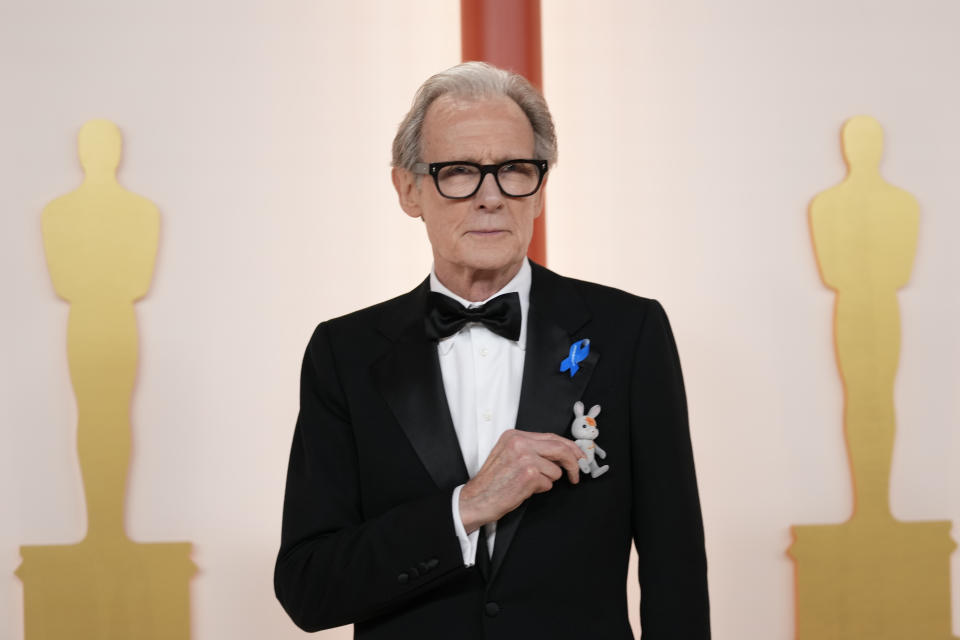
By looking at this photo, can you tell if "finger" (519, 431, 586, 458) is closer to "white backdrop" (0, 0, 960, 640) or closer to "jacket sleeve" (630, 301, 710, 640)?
"jacket sleeve" (630, 301, 710, 640)

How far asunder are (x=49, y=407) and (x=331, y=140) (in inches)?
46.8

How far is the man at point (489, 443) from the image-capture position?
1.76m

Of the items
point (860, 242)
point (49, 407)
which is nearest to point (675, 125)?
point (860, 242)

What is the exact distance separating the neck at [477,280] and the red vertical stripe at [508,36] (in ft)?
3.79

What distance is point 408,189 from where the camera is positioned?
2.02 meters

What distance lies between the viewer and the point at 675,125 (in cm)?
327

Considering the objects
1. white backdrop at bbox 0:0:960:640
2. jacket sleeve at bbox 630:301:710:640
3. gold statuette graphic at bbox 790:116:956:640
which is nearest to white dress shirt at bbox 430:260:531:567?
jacket sleeve at bbox 630:301:710:640

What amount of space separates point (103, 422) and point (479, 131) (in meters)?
1.86

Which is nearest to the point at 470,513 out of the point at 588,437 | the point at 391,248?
Answer: the point at 588,437

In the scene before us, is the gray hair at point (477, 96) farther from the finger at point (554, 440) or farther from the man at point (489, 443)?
the finger at point (554, 440)

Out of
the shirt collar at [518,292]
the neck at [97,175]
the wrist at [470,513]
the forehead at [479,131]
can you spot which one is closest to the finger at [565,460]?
the wrist at [470,513]

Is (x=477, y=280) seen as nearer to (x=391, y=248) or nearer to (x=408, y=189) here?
(x=408, y=189)

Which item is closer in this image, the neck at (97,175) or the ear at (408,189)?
the ear at (408,189)

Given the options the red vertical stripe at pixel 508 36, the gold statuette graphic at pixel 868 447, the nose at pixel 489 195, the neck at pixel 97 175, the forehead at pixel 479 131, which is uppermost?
the red vertical stripe at pixel 508 36
